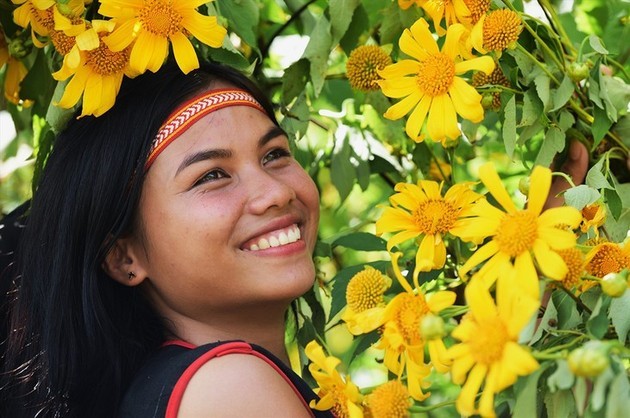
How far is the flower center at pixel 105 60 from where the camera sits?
149cm

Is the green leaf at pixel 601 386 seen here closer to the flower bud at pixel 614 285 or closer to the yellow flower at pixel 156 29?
the flower bud at pixel 614 285

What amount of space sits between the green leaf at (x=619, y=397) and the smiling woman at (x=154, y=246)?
595mm

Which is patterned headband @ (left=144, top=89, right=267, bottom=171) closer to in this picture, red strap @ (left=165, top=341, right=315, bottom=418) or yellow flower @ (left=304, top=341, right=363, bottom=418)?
red strap @ (left=165, top=341, right=315, bottom=418)

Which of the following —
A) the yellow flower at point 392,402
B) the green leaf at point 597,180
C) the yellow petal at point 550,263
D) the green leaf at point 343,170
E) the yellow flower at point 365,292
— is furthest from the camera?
the green leaf at point 343,170

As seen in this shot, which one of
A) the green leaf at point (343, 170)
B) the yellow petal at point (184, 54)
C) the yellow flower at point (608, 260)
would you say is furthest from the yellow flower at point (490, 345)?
the green leaf at point (343, 170)

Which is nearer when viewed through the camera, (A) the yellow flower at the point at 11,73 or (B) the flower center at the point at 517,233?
(B) the flower center at the point at 517,233

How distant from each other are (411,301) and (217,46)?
1.74 feet

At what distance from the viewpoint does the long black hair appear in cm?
165

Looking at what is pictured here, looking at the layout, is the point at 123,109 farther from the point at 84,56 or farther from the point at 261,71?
the point at 261,71

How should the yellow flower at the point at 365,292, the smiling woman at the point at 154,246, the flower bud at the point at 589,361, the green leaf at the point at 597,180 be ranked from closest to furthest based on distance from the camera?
1. the flower bud at the point at 589,361
2. the yellow flower at the point at 365,292
3. the green leaf at the point at 597,180
4. the smiling woman at the point at 154,246

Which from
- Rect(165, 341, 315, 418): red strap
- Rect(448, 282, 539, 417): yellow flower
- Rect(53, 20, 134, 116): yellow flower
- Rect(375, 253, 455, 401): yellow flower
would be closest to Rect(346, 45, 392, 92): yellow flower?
Rect(53, 20, 134, 116): yellow flower

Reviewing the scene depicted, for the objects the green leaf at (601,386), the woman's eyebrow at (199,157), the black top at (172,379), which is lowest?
the black top at (172,379)

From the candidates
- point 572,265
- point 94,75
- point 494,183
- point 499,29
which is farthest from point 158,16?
point 572,265

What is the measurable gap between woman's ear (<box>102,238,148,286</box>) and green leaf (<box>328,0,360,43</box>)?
469 millimetres
